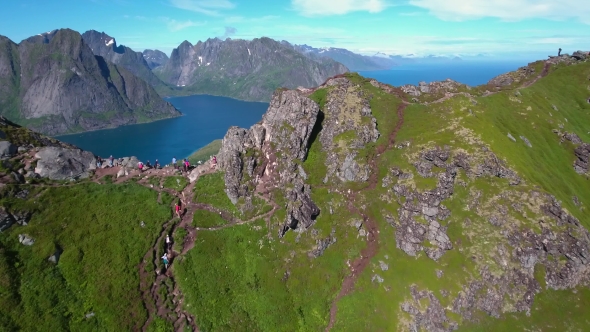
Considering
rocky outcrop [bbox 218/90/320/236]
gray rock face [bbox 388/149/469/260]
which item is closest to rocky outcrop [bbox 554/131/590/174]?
gray rock face [bbox 388/149/469/260]

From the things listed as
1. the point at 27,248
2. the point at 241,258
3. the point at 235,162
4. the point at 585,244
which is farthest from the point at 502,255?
the point at 27,248

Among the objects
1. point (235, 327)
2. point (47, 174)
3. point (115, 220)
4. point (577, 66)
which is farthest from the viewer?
point (577, 66)

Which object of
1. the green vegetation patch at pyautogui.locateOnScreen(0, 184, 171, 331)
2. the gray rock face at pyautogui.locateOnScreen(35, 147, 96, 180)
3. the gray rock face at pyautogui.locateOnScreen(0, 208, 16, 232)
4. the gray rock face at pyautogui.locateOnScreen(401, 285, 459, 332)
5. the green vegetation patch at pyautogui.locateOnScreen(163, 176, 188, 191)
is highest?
the gray rock face at pyautogui.locateOnScreen(35, 147, 96, 180)

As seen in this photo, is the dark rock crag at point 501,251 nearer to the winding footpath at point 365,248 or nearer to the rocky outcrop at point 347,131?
the winding footpath at point 365,248

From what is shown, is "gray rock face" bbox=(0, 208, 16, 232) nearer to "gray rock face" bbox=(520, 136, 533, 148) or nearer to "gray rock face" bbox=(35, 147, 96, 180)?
"gray rock face" bbox=(35, 147, 96, 180)

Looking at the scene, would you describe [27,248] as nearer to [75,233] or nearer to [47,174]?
[75,233]

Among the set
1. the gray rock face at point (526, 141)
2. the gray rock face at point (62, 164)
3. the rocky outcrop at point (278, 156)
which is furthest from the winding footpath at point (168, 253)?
the gray rock face at point (526, 141)
